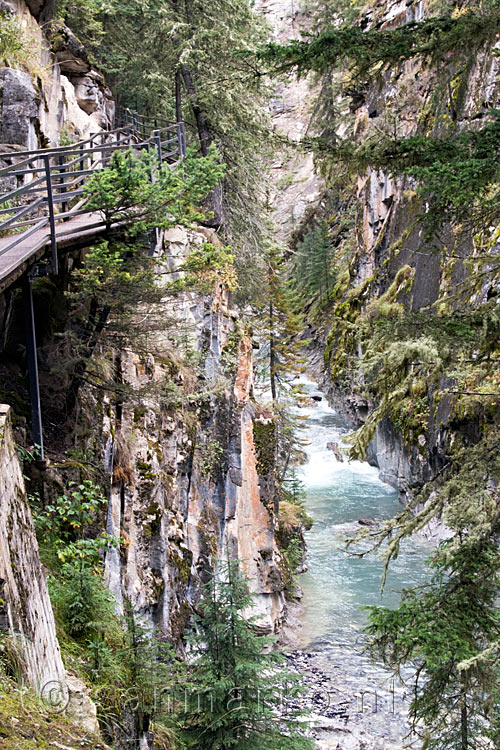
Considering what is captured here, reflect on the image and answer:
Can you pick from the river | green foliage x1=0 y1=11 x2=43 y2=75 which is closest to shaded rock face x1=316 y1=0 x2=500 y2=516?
the river

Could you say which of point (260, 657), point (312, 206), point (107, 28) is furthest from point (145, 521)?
point (312, 206)

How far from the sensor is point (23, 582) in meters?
4.14

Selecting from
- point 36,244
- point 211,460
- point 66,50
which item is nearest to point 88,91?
point 66,50

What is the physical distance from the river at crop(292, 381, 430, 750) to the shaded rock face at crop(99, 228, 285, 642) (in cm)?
163

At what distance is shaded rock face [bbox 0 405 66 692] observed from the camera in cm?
380

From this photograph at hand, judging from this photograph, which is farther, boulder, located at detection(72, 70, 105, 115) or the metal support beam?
boulder, located at detection(72, 70, 105, 115)

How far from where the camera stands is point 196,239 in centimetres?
1434

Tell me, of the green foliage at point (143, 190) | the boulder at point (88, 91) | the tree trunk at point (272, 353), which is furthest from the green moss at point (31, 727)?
the tree trunk at point (272, 353)

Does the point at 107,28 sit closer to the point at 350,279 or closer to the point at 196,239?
the point at 196,239

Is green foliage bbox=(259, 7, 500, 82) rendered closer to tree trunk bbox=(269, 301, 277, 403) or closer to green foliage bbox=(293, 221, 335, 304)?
tree trunk bbox=(269, 301, 277, 403)

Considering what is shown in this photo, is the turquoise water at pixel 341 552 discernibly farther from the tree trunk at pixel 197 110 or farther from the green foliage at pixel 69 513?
the tree trunk at pixel 197 110

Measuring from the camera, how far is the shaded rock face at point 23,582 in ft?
12.5

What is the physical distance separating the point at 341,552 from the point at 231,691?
15231 millimetres

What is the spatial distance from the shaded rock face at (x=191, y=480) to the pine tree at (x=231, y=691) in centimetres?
84
